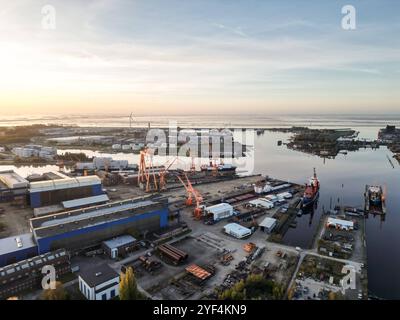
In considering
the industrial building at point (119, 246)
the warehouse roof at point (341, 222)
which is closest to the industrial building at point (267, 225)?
the warehouse roof at point (341, 222)

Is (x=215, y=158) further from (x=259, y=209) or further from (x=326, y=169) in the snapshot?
(x=259, y=209)

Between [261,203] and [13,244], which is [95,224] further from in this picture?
[261,203]

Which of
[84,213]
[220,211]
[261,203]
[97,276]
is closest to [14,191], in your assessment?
[84,213]

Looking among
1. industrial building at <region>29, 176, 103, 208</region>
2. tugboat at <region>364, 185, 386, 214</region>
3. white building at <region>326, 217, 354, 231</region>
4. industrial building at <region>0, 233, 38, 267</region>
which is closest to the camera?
industrial building at <region>0, 233, 38, 267</region>

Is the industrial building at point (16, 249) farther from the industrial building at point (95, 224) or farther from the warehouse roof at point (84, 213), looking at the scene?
the warehouse roof at point (84, 213)

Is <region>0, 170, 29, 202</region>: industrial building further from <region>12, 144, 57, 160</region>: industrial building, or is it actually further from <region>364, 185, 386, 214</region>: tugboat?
<region>364, 185, 386, 214</region>: tugboat

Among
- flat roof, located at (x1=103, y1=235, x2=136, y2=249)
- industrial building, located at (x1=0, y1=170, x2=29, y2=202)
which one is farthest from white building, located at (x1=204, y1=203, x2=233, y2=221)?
industrial building, located at (x1=0, y1=170, x2=29, y2=202)

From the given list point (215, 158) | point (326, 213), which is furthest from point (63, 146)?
point (326, 213)
